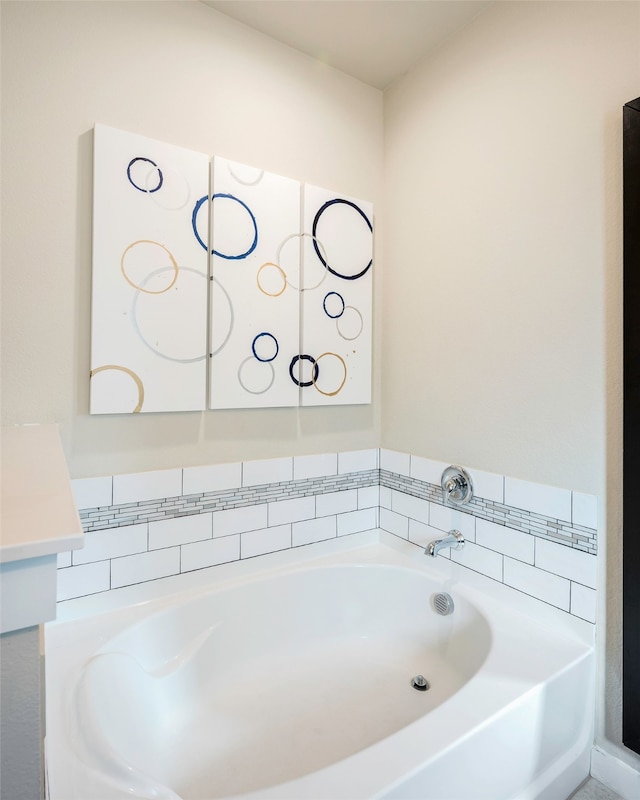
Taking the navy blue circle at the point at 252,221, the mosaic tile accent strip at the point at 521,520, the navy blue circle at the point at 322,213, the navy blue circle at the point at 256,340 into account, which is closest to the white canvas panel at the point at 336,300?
the navy blue circle at the point at 322,213

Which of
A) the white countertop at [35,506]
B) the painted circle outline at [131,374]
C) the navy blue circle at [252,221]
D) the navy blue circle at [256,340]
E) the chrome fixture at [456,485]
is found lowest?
the chrome fixture at [456,485]

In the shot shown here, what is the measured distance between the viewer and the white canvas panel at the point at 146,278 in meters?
1.37

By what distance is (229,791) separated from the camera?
3.75ft

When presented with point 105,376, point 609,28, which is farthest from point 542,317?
point 105,376

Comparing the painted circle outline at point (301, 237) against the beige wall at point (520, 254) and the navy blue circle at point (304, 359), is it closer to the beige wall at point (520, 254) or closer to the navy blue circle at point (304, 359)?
the navy blue circle at point (304, 359)

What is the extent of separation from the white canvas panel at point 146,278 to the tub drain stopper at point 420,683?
1272mm

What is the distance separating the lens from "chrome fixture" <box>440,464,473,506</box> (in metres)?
1.63

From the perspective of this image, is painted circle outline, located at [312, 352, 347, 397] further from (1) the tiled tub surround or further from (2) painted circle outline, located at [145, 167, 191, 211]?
(2) painted circle outline, located at [145, 167, 191, 211]

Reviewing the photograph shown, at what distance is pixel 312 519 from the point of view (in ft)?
6.12

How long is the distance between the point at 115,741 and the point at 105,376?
98 centimetres

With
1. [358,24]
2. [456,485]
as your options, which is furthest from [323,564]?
[358,24]

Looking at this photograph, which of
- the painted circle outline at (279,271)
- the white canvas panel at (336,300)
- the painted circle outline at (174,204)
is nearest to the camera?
the painted circle outline at (174,204)

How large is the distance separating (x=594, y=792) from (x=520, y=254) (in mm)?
1628

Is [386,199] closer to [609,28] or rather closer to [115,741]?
[609,28]
